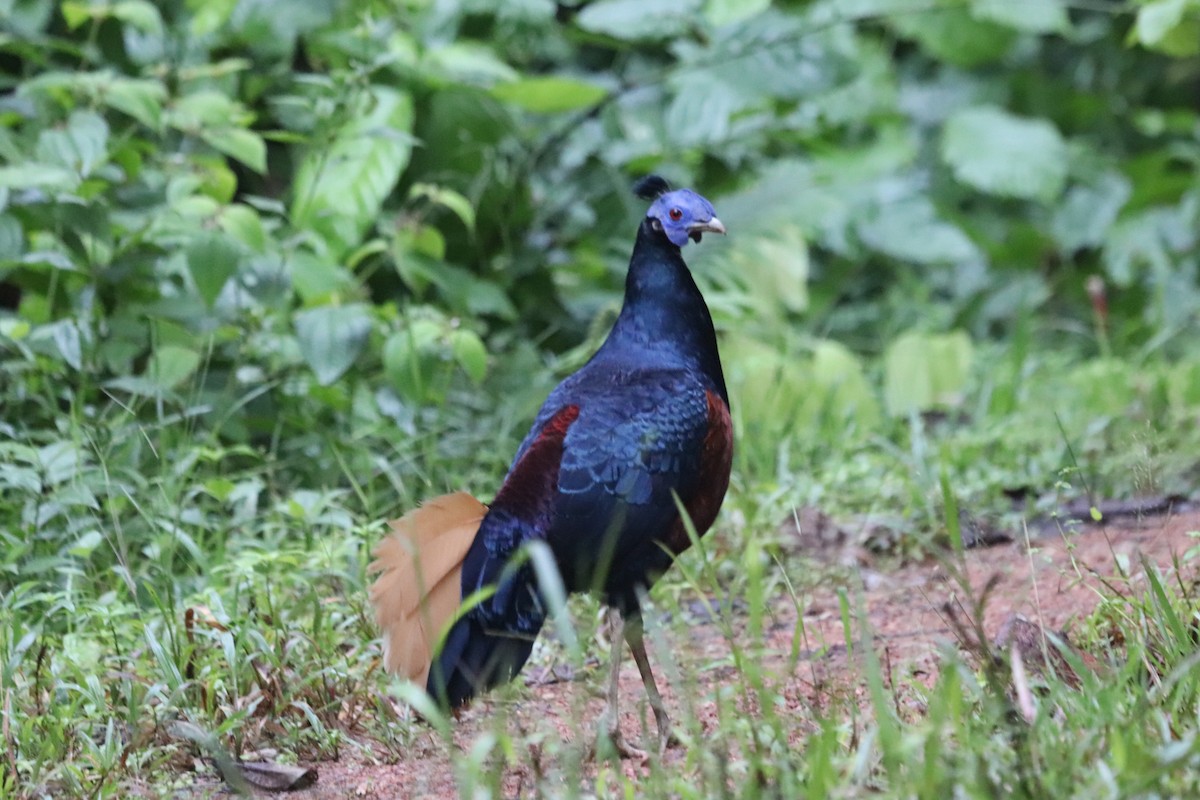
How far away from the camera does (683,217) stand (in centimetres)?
312

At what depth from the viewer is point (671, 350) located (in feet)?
10.0

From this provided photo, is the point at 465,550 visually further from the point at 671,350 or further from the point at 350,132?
the point at 350,132

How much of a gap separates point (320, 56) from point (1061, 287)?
15.0 ft

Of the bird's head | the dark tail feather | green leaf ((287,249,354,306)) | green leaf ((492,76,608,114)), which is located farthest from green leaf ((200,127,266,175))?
the dark tail feather

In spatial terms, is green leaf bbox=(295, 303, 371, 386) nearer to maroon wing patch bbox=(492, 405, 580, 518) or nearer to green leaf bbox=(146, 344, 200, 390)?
green leaf bbox=(146, 344, 200, 390)

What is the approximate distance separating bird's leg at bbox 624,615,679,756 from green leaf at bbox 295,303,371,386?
1415 millimetres

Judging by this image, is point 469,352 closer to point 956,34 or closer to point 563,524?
point 563,524

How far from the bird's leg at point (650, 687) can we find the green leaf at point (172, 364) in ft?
5.36

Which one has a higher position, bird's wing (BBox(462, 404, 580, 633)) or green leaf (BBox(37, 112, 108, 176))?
green leaf (BBox(37, 112, 108, 176))

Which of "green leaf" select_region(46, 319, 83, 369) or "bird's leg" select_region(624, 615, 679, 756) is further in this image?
"green leaf" select_region(46, 319, 83, 369)

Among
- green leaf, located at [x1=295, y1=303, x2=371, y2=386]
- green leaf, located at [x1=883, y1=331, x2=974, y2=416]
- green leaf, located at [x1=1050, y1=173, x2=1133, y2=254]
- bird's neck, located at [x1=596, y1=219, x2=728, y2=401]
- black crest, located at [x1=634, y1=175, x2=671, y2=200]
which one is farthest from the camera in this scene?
green leaf, located at [x1=1050, y1=173, x2=1133, y2=254]

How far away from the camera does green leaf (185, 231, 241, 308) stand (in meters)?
3.74

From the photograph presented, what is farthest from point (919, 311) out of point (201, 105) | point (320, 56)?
point (201, 105)

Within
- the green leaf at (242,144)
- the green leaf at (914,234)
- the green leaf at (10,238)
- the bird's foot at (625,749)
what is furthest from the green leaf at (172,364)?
the green leaf at (914,234)
